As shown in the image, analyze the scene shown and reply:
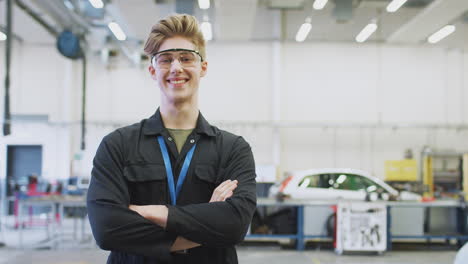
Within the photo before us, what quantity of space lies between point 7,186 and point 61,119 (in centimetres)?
248

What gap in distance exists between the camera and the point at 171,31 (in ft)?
5.18

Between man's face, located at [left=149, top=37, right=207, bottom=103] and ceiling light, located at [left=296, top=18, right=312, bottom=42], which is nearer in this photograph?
man's face, located at [left=149, top=37, right=207, bottom=103]

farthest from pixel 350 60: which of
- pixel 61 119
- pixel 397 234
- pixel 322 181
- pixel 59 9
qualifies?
pixel 61 119

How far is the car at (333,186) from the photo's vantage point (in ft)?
26.8

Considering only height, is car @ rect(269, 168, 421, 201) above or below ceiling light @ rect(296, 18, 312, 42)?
below

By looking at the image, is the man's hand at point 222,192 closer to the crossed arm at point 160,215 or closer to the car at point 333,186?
the crossed arm at point 160,215

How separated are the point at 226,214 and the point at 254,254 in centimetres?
566

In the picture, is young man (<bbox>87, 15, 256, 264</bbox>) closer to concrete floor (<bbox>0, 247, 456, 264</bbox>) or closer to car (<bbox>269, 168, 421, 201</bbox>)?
concrete floor (<bbox>0, 247, 456, 264</bbox>)

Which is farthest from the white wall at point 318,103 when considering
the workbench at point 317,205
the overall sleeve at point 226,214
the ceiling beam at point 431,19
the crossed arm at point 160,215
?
the crossed arm at point 160,215

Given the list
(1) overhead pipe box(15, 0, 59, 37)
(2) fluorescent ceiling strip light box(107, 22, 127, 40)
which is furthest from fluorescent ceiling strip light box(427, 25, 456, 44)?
(1) overhead pipe box(15, 0, 59, 37)

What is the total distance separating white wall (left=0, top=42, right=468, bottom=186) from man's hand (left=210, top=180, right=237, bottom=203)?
11026mm

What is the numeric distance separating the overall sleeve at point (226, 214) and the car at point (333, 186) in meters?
6.41

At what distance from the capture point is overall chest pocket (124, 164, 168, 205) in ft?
5.00

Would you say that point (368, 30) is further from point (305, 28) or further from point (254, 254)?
point (254, 254)
